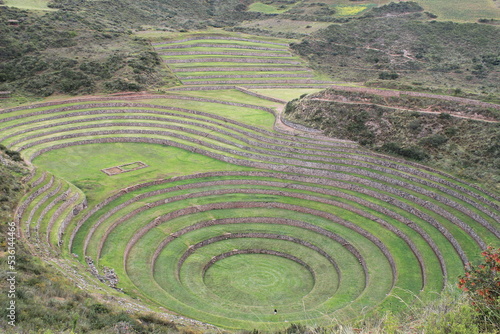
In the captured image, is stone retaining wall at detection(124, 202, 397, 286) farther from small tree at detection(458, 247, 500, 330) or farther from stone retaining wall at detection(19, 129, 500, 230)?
small tree at detection(458, 247, 500, 330)

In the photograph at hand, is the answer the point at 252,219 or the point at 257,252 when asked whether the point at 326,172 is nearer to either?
the point at 252,219

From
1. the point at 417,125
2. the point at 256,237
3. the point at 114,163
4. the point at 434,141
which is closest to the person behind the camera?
the point at 256,237

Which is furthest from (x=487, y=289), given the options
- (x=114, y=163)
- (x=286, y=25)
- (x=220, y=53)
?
(x=286, y=25)

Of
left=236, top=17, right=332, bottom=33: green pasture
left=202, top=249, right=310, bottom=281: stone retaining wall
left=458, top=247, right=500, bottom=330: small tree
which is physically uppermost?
left=236, top=17, right=332, bottom=33: green pasture

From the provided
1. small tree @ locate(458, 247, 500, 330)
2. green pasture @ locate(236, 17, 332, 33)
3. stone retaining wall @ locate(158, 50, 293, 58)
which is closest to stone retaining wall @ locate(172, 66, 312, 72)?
stone retaining wall @ locate(158, 50, 293, 58)

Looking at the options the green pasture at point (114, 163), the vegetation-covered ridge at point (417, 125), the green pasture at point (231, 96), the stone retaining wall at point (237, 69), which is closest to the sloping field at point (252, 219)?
the green pasture at point (114, 163)

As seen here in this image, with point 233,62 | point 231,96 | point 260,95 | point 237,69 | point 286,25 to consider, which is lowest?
point 231,96

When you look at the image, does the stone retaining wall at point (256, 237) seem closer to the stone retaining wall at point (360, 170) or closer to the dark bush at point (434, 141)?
the stone retaining wall at point (360, 170)
